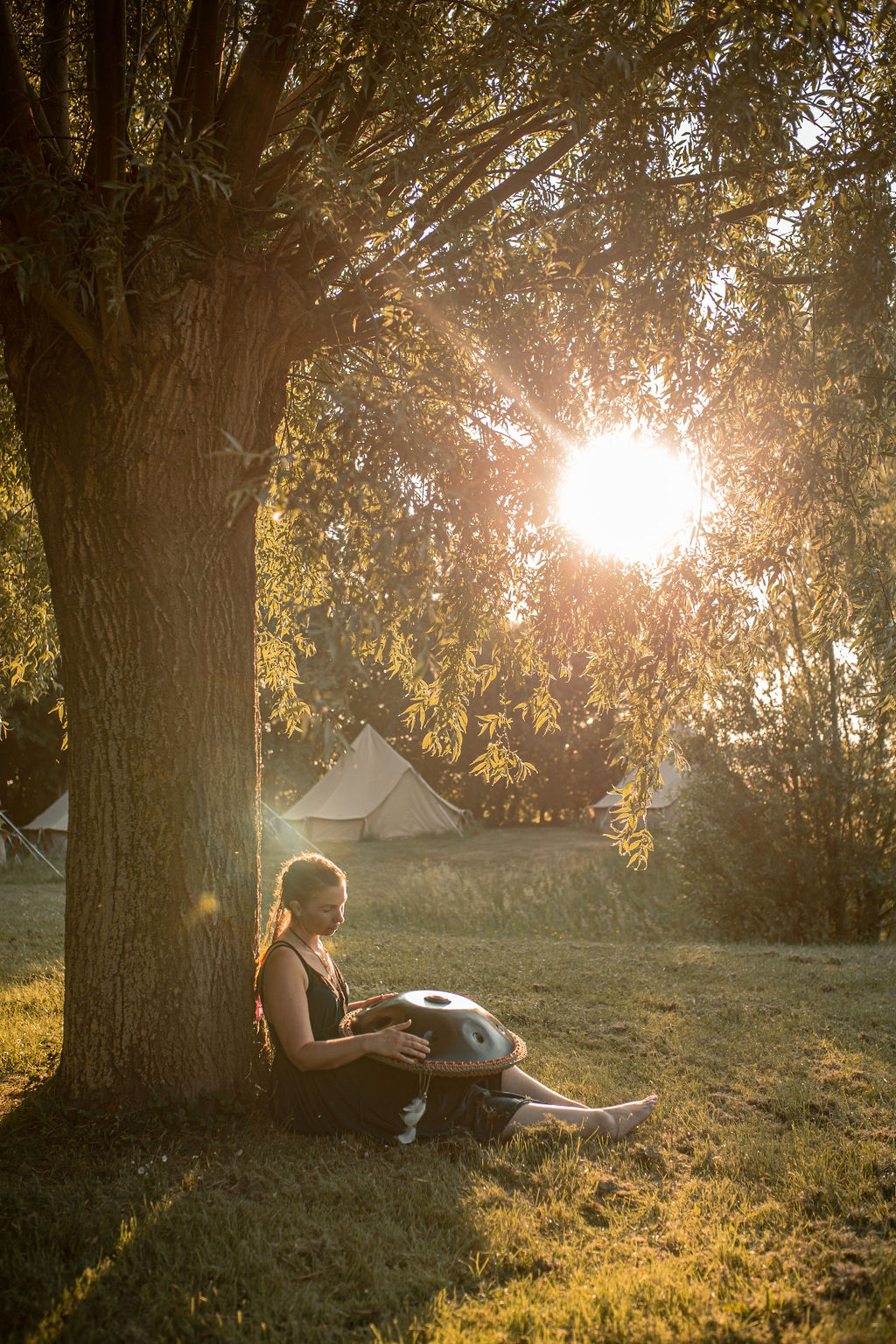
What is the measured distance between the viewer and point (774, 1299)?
2.62 meters

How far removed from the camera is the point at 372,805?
77.0 ft

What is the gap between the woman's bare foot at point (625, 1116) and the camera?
3.88 metres

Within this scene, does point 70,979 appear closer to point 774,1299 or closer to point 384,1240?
point 384,1240

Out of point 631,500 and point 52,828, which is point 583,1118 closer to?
point 631,500

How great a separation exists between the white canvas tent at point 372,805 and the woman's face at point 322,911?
63.9 ft

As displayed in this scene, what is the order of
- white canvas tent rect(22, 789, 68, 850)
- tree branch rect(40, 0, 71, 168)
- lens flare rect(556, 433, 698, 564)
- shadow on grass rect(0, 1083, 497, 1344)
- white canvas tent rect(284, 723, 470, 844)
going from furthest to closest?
white canvas tent rect(284, 723, 470, 844)
white canvas tent rect(22, 789, 68, 850)
lens flare rect(556, 433, 698, 564)
tree branch rect(40, 0, 71, 168)
shadow on grass rect(0, 1083, 497, 1344)

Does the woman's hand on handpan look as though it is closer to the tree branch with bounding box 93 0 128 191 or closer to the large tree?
the large tree

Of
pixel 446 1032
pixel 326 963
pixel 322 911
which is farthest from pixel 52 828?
pixel 446 1032

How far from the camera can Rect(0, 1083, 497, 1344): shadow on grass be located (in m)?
2.53

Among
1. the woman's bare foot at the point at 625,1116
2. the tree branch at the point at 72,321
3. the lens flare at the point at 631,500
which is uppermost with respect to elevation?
the tree branch at the point at 72,321

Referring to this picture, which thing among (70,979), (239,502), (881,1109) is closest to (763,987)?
(881,1109)

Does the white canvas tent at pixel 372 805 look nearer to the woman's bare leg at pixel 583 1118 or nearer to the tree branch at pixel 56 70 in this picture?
the tree branch at pixel 56 70

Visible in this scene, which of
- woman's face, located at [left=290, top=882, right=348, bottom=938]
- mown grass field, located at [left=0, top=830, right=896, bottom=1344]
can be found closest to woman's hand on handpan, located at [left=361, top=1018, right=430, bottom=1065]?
mown grass field, located at [left=0, top=830, right=896, bottom=1344]

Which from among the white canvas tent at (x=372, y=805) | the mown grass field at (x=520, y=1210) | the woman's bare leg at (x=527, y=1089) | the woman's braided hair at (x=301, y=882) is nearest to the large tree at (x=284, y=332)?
the woman's braided hair at (x=301, y=882)
